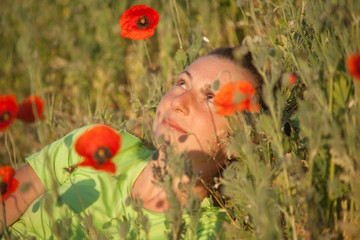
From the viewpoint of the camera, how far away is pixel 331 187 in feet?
4.07

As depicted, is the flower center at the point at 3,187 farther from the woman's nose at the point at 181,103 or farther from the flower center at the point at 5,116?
the woman's nose at the point at 181,103

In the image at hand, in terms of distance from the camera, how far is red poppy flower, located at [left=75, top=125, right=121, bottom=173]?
1.22m

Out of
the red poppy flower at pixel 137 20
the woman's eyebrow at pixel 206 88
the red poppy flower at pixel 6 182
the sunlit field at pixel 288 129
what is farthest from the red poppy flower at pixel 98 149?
the red poppy flower at pixel 137 20

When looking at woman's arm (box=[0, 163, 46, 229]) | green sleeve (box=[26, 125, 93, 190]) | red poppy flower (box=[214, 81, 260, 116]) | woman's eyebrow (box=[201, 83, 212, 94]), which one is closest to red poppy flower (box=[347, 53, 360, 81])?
red poppy flower (box=[214, 81, 260, 116])

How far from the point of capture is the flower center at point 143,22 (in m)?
2.07

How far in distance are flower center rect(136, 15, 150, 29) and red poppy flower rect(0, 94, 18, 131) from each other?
0.81 metres

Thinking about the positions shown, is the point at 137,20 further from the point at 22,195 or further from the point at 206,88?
the point at 22,195

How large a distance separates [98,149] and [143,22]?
3.33ft

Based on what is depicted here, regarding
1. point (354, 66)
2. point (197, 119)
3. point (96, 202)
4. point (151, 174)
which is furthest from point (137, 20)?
point (354, 66)

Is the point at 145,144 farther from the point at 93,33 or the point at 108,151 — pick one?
the point at 93,33

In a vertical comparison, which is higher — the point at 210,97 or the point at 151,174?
the point at 210,97

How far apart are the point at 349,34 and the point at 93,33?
11.1 ft

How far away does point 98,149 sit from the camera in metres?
1.24

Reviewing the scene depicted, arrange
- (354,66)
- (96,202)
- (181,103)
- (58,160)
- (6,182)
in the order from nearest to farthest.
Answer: (354,66)
(6,182)
(181,103)
(96,202)
(58,160)
